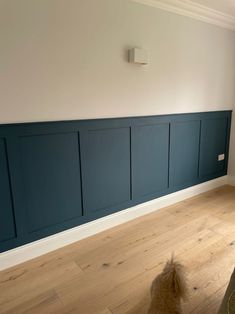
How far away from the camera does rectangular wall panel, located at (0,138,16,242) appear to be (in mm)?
1841

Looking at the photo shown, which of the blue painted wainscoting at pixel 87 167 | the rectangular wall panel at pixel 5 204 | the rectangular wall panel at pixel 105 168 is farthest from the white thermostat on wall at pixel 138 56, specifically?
the rectangular wall panel at pixel 5 204

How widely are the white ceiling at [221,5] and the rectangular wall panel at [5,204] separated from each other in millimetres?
2514

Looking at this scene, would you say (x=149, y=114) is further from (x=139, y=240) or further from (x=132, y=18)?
(x=139, y=240)

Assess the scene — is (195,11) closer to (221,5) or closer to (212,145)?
(221,5)

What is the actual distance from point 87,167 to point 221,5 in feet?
7.64

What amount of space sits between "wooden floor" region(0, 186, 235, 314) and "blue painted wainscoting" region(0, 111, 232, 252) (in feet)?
0.85

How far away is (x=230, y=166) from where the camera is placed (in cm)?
378

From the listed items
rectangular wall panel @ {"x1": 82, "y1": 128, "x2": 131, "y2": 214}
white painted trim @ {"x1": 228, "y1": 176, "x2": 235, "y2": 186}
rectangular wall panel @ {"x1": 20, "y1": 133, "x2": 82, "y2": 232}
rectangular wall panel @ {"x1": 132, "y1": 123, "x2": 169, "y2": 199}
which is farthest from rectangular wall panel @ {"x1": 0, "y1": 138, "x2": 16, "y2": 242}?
white painted trim @ {"x1": 228, "y1": 176, "x2": 235, "y2": 186}

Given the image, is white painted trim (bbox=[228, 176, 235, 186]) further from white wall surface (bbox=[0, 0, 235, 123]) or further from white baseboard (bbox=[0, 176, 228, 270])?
white wall surface (bbox=[0, 0, 235, 123])

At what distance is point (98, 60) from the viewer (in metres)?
2.22

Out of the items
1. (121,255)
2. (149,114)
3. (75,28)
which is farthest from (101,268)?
(75,28)

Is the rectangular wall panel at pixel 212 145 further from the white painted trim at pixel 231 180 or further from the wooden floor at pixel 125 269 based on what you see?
the wooden floor at pixel 125 269

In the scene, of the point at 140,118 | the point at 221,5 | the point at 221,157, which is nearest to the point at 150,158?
the point at 140,118

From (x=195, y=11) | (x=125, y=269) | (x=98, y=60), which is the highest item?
(x=195, y=11)
